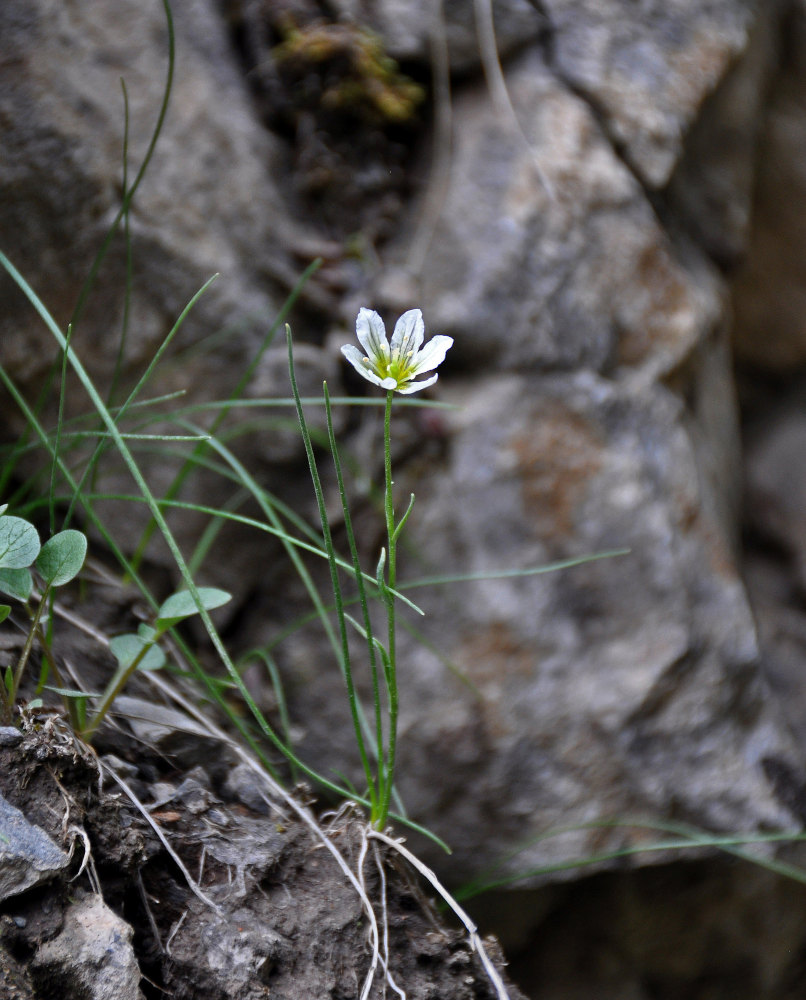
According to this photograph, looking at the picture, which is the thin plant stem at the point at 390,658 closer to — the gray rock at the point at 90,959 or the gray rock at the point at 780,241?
the gray rock at the point at 90,959

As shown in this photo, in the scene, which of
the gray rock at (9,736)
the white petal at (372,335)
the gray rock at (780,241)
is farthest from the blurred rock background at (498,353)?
the gray rock at (9,736)

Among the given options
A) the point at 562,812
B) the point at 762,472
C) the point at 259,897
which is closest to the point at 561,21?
the point at 762,472

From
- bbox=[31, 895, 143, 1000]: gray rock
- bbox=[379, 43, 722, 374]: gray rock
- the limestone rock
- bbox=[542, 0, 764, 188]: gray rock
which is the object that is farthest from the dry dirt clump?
bbox=[542, 0, 764, 188]: gray rock

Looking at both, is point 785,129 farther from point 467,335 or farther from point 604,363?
point 467,335

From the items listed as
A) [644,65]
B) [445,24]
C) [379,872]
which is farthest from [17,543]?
[644,65]

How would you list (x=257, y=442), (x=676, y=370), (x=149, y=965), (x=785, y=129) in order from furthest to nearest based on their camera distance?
(x=785, y=129), (x=676, y=370), (x=257, y=442), (x=149, y=965)

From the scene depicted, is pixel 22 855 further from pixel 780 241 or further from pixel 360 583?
pixel 780 241

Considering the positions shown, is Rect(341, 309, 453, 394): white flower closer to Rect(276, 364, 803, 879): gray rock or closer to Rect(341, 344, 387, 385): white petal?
Rect(341, 344, 387, 385): white petal
